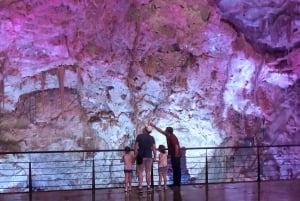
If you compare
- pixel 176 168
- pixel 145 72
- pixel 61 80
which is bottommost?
pixel 176 168

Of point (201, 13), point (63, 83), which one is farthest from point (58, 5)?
point (201, 13)

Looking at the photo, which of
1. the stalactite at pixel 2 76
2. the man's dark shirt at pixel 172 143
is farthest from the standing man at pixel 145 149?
the stalactite at pixel 2 76

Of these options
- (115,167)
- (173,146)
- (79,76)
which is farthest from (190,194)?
(79,76)

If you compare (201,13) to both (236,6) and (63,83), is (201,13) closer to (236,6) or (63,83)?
(236,6)

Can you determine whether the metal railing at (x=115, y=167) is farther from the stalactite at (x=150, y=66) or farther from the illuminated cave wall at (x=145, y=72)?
the stalactite at (x=150, y=66)

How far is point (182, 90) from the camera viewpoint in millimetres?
13109

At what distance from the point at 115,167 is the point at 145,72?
2396 millimetres

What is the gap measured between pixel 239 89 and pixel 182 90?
1.51 meters

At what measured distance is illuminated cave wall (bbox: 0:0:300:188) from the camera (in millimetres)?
12023

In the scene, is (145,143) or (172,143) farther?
(172,143)

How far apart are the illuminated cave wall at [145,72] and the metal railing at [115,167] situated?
0.88 feet

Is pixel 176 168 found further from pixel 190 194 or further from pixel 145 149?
pixel 145 149

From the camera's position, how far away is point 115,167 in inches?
509

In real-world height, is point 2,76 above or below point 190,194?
above
